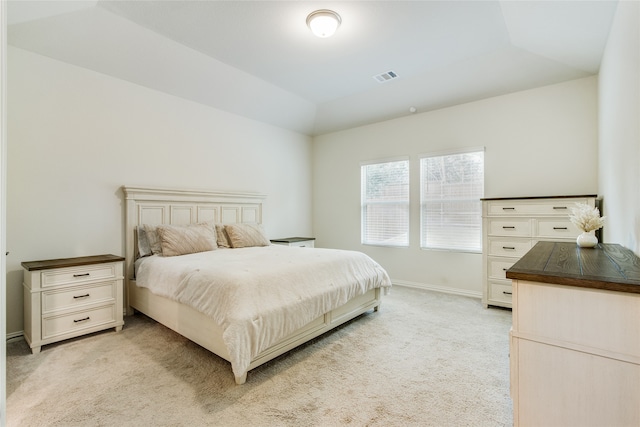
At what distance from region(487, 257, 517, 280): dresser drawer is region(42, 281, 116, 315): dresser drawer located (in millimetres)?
3991

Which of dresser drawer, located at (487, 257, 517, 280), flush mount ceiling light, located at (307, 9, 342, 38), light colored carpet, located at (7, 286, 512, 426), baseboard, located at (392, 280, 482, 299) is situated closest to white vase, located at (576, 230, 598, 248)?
light colored carpet, located at (7, 286, 512, 426)

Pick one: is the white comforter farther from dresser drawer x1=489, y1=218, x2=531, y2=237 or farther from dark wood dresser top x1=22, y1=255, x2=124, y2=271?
dresser drawer x1=489, y1=218, x2=531, y2=237

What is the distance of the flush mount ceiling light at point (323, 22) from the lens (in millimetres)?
2508

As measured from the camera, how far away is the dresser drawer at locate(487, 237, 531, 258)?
3.22 metres

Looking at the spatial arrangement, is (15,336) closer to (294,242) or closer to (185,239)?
(185,239)

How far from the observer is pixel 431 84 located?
12.4 ft

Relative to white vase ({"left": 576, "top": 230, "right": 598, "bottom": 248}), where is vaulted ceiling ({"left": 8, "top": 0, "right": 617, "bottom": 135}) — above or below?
above

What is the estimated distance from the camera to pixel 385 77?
3.79 meters

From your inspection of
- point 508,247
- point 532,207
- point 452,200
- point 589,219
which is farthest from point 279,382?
point 452,200

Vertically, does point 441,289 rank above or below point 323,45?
below

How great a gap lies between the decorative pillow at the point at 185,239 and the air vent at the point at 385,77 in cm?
288

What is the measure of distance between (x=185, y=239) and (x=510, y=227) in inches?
142

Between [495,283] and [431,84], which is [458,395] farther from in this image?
[431,84]

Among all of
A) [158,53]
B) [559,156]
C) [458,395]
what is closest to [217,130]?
[158,53]
